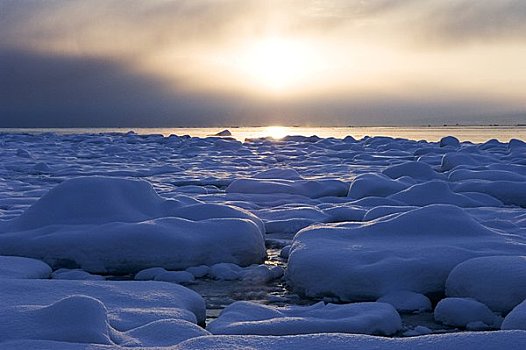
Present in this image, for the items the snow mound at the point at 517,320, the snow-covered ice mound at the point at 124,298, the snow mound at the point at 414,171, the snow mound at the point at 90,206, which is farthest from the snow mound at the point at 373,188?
the snow mound at the point at 517,320

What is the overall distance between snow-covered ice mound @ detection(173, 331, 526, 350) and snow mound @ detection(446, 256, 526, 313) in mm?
1114

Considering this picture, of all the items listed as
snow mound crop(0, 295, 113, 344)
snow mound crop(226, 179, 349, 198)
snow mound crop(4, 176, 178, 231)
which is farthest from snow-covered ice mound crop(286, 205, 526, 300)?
snow mound crop(226, 179, 349, 198)

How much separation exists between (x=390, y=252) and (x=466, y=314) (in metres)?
0.74

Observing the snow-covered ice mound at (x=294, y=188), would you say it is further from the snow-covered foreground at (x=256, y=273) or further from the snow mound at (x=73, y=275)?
the snow mound at (x=73, y=275)

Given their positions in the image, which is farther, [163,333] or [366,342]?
[163,333]

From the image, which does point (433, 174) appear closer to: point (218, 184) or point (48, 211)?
point (218, 184)

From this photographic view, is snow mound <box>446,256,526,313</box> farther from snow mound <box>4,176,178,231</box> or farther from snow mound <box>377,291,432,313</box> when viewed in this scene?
snow mound <box>4,176,178,231</box>

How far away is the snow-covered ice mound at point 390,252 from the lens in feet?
11.2

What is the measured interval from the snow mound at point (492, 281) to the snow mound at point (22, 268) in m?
2.64

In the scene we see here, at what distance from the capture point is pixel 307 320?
8.79 feet

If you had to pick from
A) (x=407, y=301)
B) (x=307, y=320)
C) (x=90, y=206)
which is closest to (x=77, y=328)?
(x=307, y=320)

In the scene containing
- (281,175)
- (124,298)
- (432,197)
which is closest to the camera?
(124,298)

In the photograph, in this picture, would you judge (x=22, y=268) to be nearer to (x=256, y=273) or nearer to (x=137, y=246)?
(x=137, y=246)

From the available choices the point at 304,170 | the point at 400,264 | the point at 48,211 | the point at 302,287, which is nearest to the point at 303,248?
the point at 302,287
